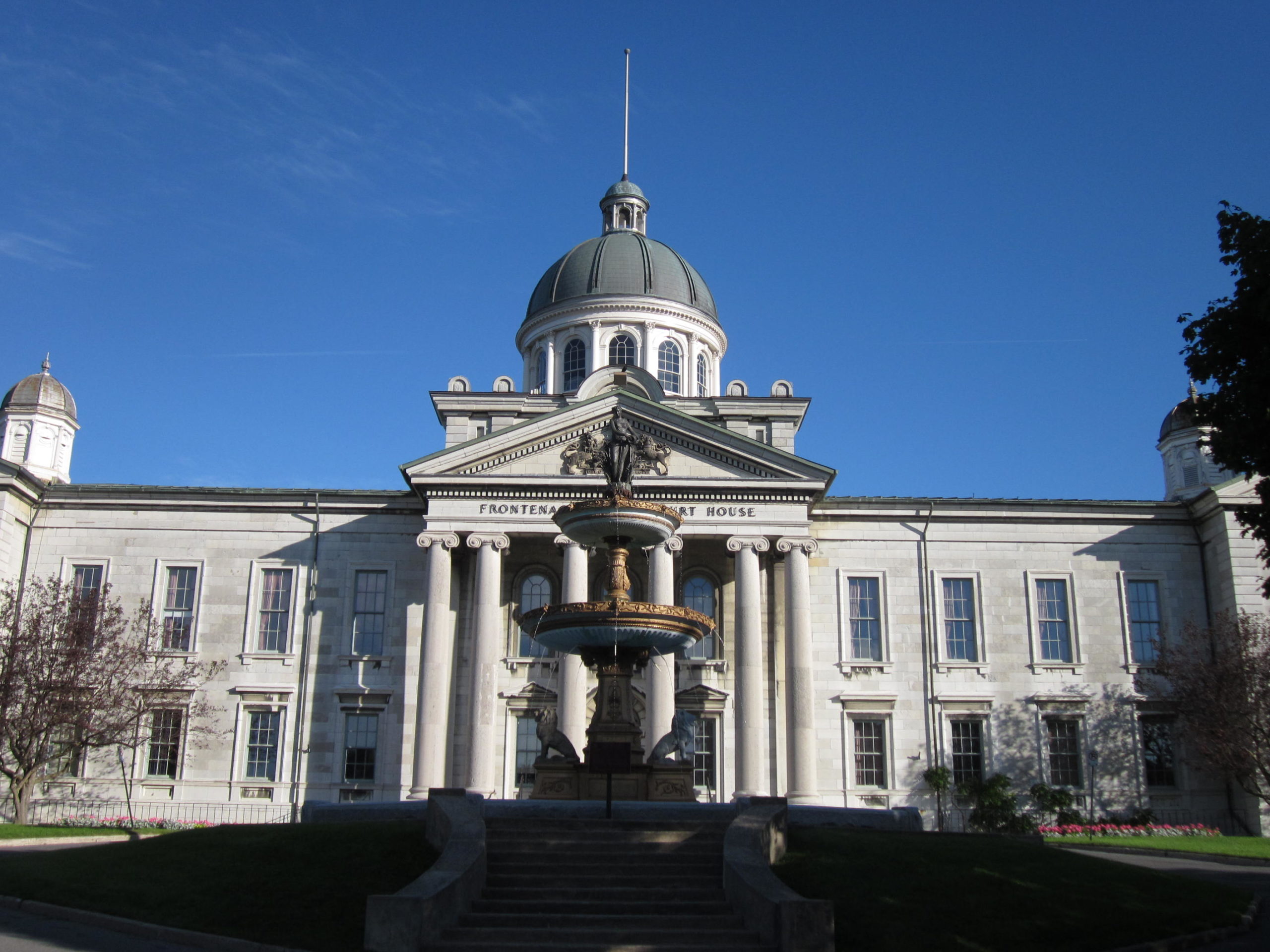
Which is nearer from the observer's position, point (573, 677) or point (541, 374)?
point (573, 677)

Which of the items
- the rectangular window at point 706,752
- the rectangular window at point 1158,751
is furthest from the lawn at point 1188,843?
the rectangular window at point 706,752

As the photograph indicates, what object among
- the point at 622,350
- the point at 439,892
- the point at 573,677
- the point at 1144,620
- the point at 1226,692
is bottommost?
the point at 439,892

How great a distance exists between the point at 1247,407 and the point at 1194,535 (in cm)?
2723

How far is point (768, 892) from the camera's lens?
15234 mm

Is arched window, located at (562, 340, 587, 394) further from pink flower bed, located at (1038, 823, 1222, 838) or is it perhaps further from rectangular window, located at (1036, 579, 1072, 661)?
pink flower bed, located at (1038, 823, 1222, 838)

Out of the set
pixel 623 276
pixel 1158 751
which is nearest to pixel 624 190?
pixel 623 276

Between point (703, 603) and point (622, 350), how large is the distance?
13980 millimetres

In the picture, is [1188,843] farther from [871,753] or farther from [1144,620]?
[1144,620]

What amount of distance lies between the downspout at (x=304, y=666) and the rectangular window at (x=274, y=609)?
0.62 meters

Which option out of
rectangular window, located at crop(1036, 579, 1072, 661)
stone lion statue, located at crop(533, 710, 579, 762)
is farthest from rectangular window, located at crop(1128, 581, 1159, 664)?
stone lion statue, located at crop(533, 710, 579, 762)

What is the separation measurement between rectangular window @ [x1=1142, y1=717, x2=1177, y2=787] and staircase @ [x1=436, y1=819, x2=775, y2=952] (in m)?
25.0

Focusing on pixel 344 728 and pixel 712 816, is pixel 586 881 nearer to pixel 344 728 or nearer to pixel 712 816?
pixel 712 816

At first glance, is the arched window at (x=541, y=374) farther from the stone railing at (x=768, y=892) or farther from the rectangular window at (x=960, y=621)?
the stone railing at (x=768, y=892)

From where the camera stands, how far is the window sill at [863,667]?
39438 millimetres
